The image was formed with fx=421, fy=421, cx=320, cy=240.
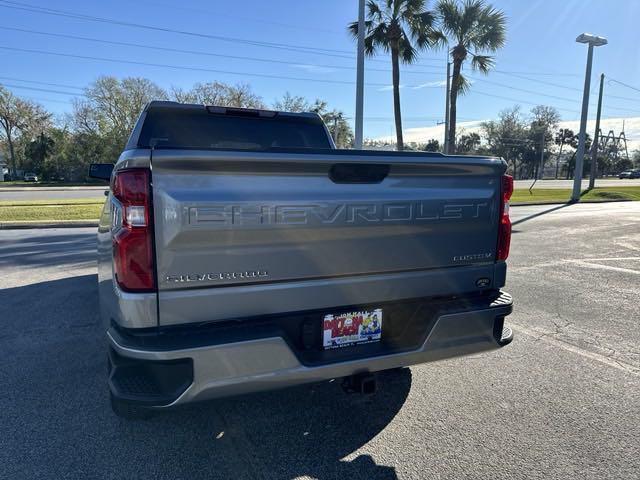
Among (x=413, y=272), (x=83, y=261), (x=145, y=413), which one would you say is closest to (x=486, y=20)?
(x=83, y=261)

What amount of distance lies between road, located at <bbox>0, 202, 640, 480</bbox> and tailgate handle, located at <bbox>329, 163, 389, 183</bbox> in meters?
1.36

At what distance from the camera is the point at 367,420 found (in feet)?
9.23

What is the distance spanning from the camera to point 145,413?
6.97 feet

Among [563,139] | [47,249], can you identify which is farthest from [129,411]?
[563,139]

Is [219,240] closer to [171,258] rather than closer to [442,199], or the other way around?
[171,258]

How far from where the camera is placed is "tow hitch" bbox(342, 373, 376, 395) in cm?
242

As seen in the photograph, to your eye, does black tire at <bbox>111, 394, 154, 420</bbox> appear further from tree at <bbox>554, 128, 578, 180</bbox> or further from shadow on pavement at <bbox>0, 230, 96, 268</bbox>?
tree at <bbox>554, 128, 578, 180</bbox>

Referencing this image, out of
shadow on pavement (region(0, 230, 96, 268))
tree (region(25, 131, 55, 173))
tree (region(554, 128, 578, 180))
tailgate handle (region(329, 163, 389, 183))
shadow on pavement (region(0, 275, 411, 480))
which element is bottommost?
shadow on pavement (region(0, 230, 96, 268))

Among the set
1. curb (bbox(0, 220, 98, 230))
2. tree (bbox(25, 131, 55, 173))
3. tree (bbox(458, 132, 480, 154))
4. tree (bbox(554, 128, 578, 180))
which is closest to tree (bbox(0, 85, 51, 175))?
tree (bbox(25, 131, 55, 173))

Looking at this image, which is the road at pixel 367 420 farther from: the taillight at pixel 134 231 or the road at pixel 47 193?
the road at pixel 47 193

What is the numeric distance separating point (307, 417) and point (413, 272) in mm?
1223

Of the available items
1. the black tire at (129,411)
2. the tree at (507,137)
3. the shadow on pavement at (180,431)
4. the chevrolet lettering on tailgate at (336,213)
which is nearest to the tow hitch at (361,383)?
the shadow on pavement at (180,431)

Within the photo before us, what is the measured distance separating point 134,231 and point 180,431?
1.44m

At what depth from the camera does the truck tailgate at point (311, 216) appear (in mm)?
1927
